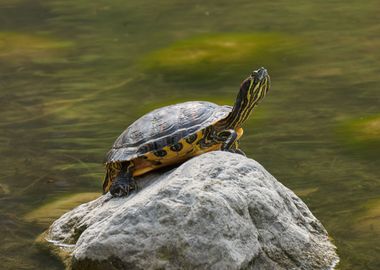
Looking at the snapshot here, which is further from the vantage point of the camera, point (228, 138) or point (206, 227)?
point (228, 138)

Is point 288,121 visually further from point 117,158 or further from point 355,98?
point 117,158

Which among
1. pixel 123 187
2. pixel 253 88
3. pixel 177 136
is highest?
pixel 253 88

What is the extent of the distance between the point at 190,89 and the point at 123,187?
3.53m

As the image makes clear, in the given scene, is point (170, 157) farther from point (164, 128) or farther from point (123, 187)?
point (123, 187)

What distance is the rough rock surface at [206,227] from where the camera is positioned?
13.1ft

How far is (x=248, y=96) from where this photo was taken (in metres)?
4.61

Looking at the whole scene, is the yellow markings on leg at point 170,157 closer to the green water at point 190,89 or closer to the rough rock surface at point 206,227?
the rough rock surface at point 206,227

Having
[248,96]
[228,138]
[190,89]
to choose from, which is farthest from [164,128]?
[190,89]

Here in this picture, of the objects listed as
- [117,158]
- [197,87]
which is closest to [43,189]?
[117,158]

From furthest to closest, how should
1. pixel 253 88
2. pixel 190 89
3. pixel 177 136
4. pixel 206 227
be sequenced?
1. pixel 190 89
2. pixel 253 88
3. pixel 177 136
4. pixel 206 227

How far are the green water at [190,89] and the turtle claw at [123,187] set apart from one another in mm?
475

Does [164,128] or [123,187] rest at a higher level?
[164,128]

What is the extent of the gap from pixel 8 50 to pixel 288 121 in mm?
3847

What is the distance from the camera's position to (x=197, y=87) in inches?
316
